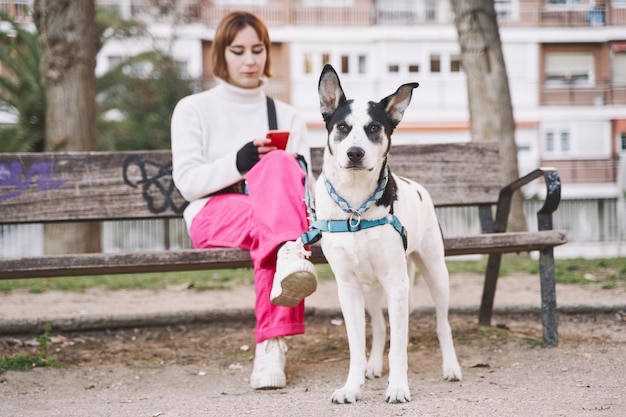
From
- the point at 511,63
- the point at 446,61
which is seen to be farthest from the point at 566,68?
the point at 446,61

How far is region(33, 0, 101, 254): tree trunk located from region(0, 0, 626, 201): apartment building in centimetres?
2147

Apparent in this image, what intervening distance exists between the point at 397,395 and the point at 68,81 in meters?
6.06

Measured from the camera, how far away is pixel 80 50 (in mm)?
8250

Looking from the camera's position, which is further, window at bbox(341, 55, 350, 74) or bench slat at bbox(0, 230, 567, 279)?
window at bbox(341, 55, 350, 74)

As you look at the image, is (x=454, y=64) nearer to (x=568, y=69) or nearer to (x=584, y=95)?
(x=568, y=69)

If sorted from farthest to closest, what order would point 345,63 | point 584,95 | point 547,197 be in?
point 584,95
point 345,63
point 547,197

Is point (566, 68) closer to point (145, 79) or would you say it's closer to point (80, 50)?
point (145, 79)

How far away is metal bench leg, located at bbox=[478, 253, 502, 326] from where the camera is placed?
523 centimetres

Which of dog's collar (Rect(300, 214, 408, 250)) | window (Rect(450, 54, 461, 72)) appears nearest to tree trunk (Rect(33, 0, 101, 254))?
dog's collar (Rect(300, 214, 408, 250))

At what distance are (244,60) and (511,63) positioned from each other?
28.9 metres

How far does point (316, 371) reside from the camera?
14.4ft

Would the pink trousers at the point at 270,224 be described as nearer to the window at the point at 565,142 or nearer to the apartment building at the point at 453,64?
the apartment building at the point at 453,64

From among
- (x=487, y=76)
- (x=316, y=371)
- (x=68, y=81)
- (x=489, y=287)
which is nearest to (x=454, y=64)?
(x=487, y=76)

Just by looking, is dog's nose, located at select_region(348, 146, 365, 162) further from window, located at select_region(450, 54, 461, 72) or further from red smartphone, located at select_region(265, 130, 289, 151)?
window, located at select_region(450, 54, 461, 72)
